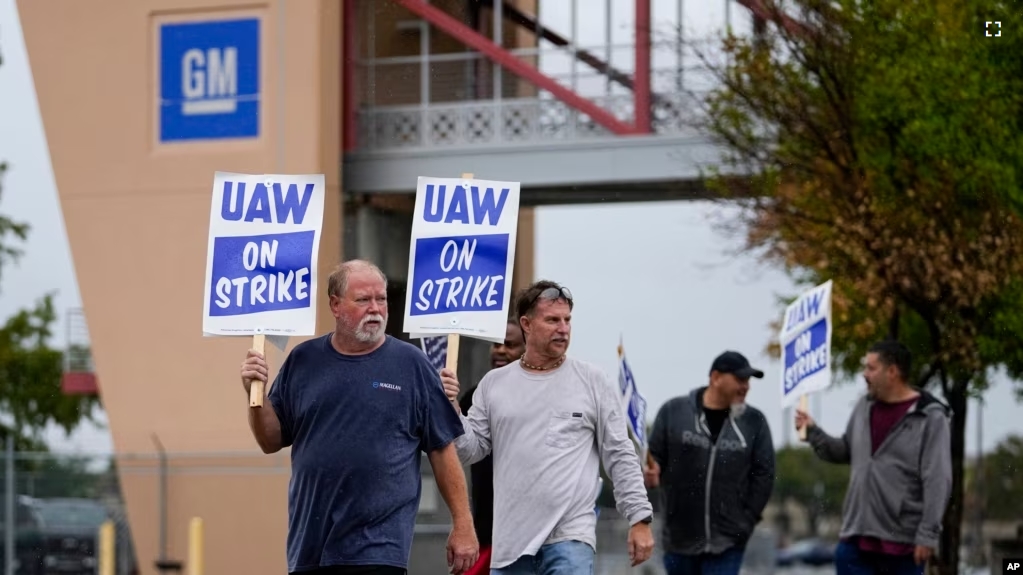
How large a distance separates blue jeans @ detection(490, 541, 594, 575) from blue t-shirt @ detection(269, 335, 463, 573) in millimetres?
793

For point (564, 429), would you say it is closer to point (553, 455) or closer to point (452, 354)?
point (553, 455)

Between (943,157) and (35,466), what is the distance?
37.9 feet

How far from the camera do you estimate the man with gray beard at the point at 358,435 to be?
6.63 m

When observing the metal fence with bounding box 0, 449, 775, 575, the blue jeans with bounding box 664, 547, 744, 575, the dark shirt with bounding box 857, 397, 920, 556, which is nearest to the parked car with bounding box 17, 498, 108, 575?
the metal fence with bounding box 0, 449, 775, 575

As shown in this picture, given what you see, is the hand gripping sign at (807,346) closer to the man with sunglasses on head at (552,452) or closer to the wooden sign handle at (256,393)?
the man with sunglasses on head at (552,452)

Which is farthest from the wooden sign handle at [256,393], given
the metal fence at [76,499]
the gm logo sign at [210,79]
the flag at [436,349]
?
the gm logo sign at [210,79]

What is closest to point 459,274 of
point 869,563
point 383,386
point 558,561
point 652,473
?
point 558,561

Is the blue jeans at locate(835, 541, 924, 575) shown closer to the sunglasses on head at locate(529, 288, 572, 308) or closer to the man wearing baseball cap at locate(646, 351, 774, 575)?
the man wearing baseball cap at locate(646, 351, 774, 575)

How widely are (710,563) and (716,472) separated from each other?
47 cm

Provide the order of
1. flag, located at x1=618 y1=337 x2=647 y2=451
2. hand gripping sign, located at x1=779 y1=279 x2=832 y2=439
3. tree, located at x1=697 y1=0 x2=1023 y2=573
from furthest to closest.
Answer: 1. tree, located at x1=697 y1=0 x2=1023 y2=573
2. hand gripping sign, located at x1=779 y1=279 x2=832 y2=439
3. flag, located at x1=618 y1=337 x2=647 y2=451

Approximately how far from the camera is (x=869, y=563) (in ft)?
32.8

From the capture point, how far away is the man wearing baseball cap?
33.1 feet

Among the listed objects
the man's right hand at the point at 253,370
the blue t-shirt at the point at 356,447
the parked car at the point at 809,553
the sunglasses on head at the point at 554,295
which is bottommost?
the parked car at the point at 809,553

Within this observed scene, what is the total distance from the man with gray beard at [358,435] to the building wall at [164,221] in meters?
14.1
